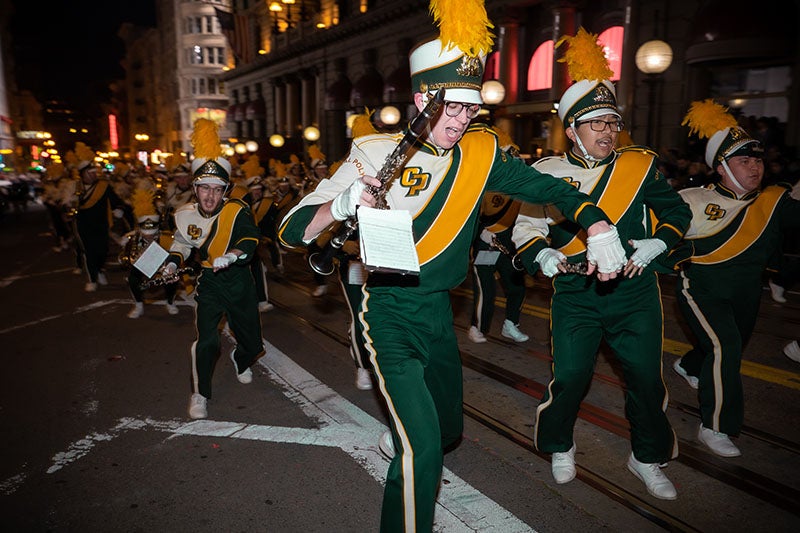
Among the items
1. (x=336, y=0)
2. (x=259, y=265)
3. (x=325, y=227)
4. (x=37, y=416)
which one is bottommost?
(x=37, y=416)

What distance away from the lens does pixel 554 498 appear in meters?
3.50

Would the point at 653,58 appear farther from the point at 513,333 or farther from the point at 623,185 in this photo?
the point at 623,185

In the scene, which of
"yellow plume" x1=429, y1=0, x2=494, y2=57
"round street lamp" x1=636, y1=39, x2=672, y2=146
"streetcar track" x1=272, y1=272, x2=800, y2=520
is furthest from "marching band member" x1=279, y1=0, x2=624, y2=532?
"round street lamp" x1=636, y1=39, x2=672, y2=146

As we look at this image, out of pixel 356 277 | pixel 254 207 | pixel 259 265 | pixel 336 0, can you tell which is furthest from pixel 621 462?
pixel 336 0

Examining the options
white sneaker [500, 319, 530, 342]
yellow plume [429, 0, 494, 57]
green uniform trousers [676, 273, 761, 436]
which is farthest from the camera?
white sneaker [500, 319, 530, 342]

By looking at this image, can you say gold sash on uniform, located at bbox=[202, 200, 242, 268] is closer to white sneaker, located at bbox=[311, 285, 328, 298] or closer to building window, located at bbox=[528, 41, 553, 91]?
white sneaker, located at bbox=[311, 285, 328, 298]

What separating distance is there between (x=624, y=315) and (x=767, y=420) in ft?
6.94

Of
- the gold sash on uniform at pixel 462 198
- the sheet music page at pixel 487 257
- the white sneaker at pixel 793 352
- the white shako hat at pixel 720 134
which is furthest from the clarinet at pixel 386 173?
the white sneaker at pixel 793 352

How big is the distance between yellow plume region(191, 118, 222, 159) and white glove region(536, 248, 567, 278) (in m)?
3.44

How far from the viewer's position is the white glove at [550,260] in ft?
10.5

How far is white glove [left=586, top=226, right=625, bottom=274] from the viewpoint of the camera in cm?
267

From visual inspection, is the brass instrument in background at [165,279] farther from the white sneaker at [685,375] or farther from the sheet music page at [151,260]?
the white sneaker at [685,375]

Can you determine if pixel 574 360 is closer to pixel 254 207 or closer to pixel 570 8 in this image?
pixel 254 207

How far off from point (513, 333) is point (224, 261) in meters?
3.58
